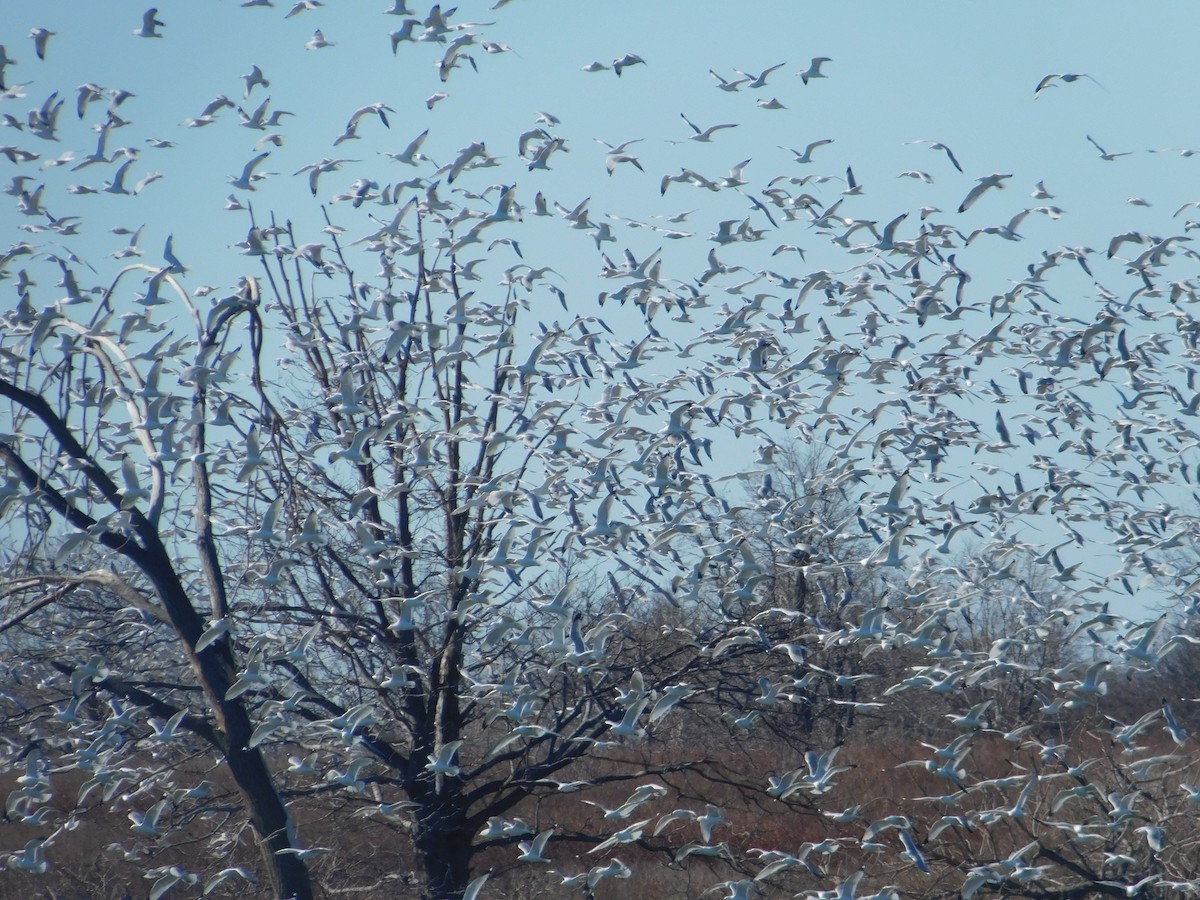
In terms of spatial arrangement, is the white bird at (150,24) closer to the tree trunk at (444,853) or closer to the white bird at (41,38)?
the white bird at (41,38)

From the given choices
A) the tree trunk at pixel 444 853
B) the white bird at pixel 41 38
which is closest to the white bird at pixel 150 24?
the white bird at pixel 41 38

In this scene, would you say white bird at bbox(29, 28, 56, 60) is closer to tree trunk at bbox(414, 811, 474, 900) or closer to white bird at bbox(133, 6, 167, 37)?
white bird at bbox(133, 6, 167, 37)

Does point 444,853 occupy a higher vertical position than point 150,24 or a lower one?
lower

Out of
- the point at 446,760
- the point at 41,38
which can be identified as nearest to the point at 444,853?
the point at 446,760

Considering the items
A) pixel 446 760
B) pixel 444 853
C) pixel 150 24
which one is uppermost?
pixel 150 24

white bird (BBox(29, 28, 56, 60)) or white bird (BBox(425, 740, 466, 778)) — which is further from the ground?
white bird (BBox(29, 28, 56, 60))

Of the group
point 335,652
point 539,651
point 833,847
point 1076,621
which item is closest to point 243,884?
point 335,652

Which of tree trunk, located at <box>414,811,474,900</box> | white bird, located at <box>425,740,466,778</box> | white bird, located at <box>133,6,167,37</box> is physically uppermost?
white bird, located at <box>133,6,167,37</box>

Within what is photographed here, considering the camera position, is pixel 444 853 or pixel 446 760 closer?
pixel 446 760

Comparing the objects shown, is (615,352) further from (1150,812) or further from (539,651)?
(1150,812)

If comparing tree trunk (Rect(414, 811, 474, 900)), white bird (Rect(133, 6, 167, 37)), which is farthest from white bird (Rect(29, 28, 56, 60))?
tree trunk (Rect(414, 811, 474, 900))

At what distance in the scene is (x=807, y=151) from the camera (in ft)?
36.4

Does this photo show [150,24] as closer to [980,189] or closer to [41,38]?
Result: [41,38]

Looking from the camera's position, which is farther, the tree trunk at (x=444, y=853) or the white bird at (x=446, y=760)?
the tree trunk at (x=444, y=853)
